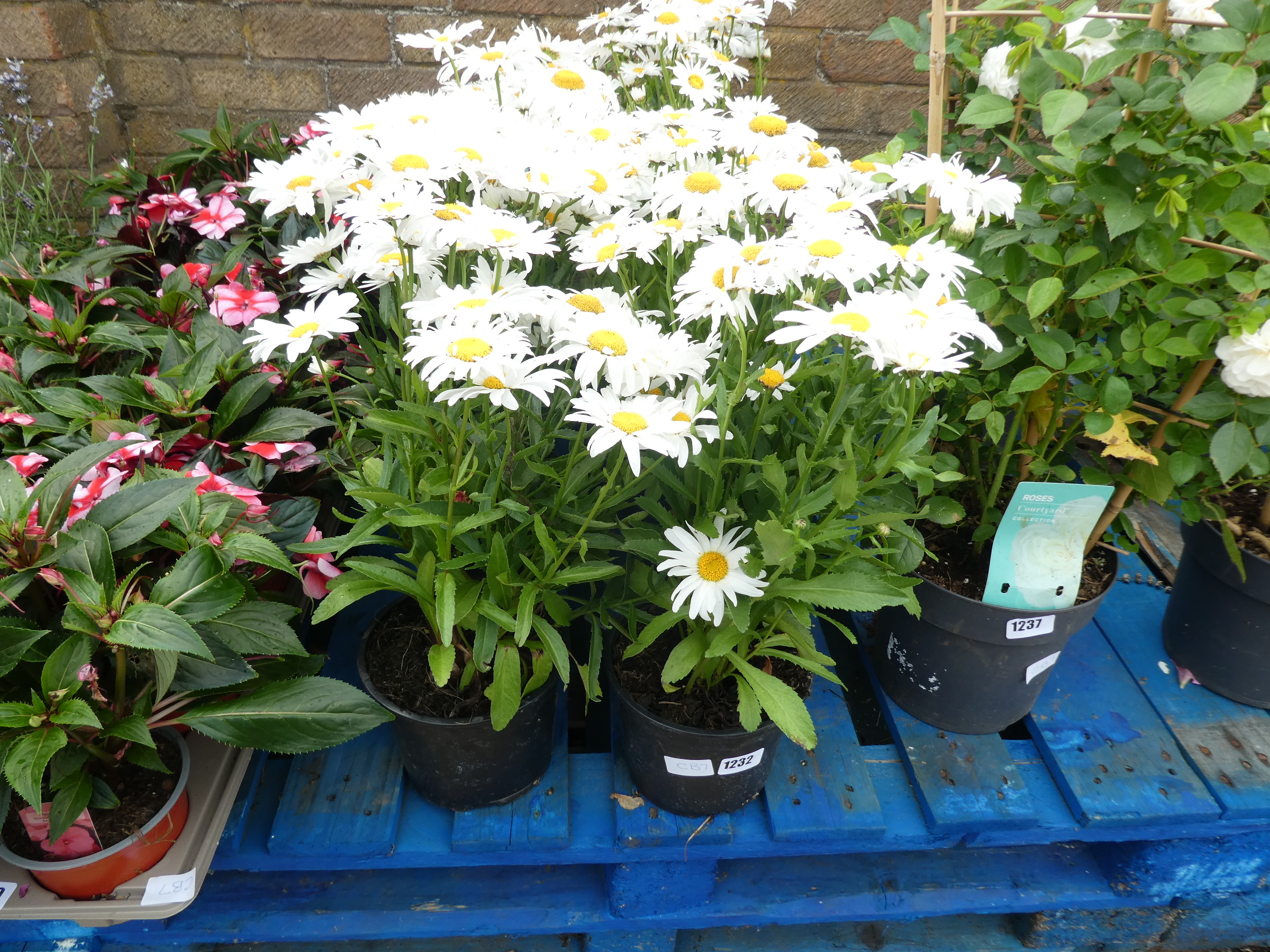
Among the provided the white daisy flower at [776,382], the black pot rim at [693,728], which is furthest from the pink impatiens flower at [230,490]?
the white daisy flower at [776,382]

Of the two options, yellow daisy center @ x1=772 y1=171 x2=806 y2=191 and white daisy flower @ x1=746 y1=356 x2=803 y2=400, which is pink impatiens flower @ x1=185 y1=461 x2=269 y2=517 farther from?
yellow daisy center @ x1=772 y1=171 x2=806 y2=191

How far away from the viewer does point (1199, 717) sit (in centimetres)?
142

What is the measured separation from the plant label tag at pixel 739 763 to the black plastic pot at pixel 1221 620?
90 cm

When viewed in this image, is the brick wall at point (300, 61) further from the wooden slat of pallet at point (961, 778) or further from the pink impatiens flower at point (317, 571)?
the wooden slat of pallet at point (961, 778)

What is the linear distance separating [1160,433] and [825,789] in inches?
29.8

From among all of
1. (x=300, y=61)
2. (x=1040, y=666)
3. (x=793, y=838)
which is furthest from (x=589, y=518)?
(x=300, y=61)

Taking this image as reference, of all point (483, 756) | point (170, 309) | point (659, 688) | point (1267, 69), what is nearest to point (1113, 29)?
point (1267, 69)

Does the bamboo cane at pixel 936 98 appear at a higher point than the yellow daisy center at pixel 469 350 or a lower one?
higher

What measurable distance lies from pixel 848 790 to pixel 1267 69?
114 centimetres

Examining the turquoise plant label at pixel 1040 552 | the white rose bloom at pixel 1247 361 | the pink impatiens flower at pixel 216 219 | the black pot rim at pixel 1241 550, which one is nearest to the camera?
the white rose bloom at pixel 1247 361

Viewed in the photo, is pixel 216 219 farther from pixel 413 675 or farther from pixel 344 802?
pixel 344 802

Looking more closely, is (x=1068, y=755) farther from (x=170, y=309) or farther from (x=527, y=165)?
(x=170, y=309)

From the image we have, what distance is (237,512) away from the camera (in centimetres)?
109

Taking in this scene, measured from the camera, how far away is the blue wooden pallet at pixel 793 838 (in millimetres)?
1191
